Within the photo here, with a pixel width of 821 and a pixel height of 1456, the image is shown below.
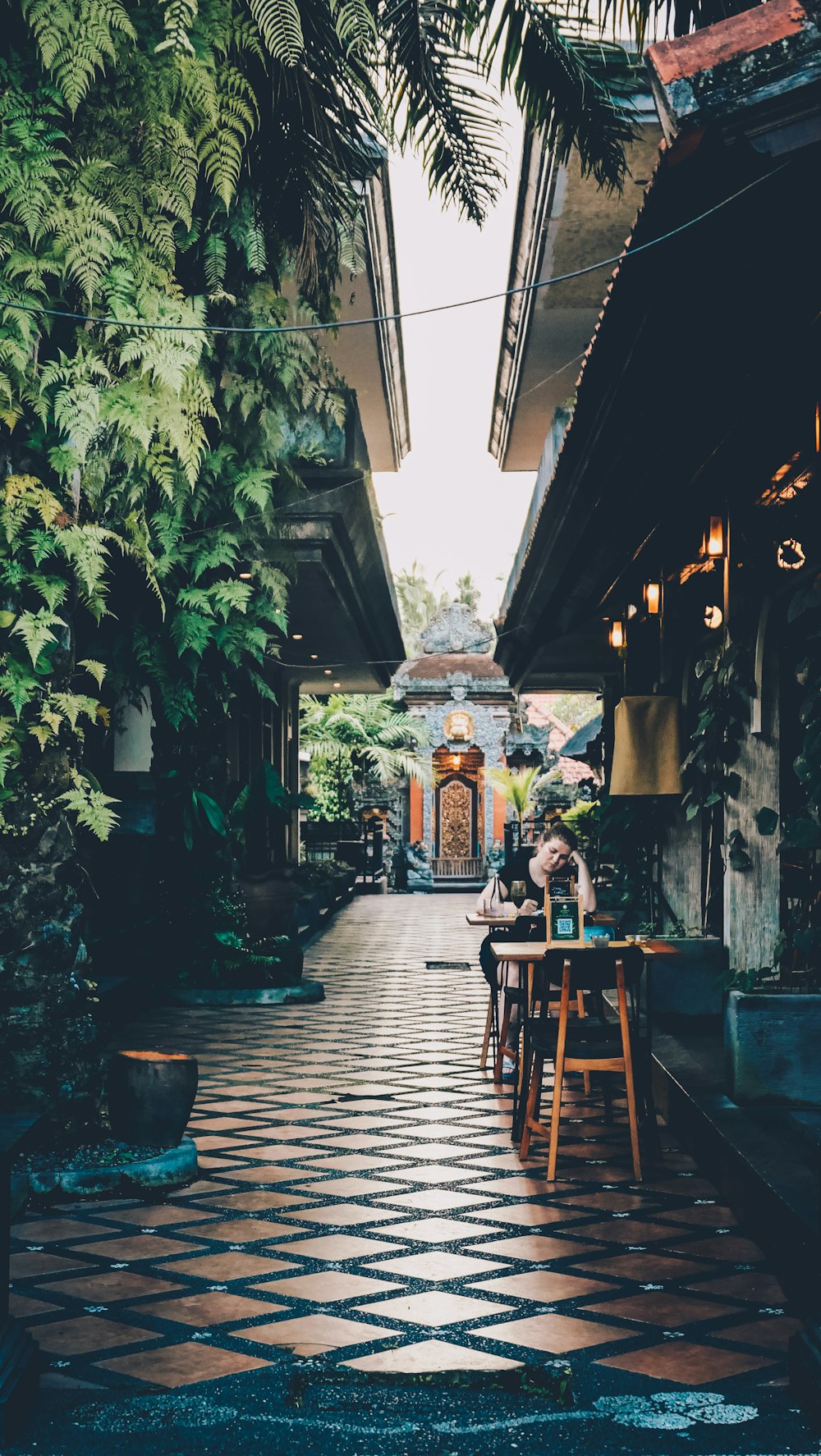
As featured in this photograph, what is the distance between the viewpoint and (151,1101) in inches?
226

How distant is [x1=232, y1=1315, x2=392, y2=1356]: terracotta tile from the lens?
3.78 m

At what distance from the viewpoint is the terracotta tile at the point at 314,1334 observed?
12.4 feet

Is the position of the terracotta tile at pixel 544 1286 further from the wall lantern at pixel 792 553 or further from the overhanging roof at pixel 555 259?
the overhanging roof at pixel 555 259

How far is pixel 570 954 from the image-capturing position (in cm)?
593

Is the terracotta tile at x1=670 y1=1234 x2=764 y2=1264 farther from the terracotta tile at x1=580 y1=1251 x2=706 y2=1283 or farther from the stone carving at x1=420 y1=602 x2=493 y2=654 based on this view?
the stone carving at x1=420 y1=602 x2=493 y2=654

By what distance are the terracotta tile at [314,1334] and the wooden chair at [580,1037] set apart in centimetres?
183

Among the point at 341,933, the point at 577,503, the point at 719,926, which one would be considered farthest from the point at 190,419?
the point at 341,933

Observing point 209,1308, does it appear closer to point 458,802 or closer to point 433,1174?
point 433,1174

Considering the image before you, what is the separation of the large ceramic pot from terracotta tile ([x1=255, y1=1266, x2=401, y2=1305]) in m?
1.51

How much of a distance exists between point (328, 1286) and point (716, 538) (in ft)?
13.9

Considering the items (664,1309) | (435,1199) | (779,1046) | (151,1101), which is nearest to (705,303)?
(779,1046)

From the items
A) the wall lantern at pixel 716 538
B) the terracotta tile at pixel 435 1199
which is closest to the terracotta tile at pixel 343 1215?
the terracotta tile at pixel 435 1199

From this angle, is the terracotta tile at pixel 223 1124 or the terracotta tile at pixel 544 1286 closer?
the terracotta tile at pixel 544 1286

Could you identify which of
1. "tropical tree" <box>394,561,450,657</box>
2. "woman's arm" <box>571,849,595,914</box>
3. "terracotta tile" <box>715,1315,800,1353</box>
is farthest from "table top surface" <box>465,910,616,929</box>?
"tropical tree" <box>394,561,450,657</box>
